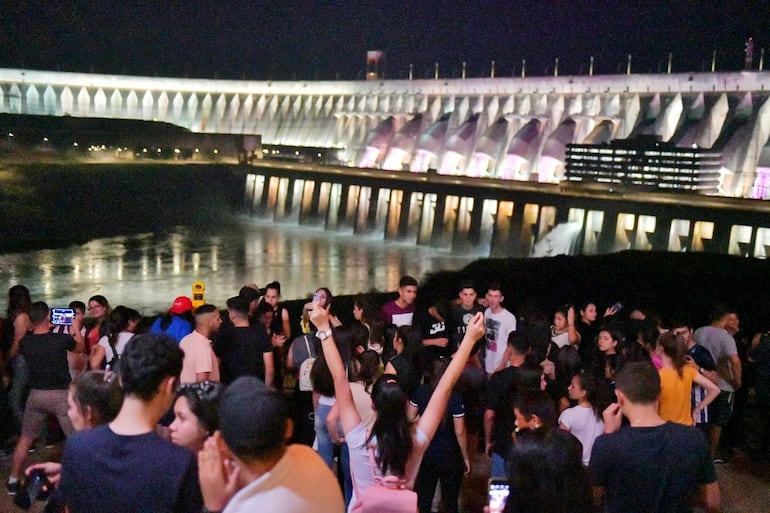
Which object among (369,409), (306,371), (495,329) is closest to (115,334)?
(306,371)

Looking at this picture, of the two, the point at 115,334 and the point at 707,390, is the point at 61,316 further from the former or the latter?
the point at 707,390

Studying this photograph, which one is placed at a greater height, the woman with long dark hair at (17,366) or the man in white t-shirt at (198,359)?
the man in white t-shirt at (198,359)

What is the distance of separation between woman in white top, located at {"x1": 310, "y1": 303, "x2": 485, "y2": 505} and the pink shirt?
1943 millimetres

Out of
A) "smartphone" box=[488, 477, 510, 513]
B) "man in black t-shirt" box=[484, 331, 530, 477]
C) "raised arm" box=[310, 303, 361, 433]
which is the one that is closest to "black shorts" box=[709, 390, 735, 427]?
"man in black t-shirt" box=[484, 331, 530, 477]

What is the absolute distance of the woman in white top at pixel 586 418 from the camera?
4.83 m

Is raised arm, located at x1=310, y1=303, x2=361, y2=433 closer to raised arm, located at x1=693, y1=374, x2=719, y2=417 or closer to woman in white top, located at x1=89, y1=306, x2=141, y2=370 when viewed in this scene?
raised arm, located at x1=693, y1=374, x2=719, y2=417

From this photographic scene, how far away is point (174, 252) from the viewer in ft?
153

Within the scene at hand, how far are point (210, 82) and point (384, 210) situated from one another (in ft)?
183

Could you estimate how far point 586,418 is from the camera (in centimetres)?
485

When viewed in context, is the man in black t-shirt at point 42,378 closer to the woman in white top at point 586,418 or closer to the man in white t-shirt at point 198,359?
the man in white t-shirt at point 198,359

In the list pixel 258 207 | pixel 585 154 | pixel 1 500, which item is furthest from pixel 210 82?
pixel 1 500

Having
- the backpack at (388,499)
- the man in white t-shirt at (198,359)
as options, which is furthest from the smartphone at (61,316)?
the backpack at (388,499)

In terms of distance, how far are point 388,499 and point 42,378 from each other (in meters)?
3.12

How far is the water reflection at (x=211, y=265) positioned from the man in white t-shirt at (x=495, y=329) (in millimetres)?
24687
